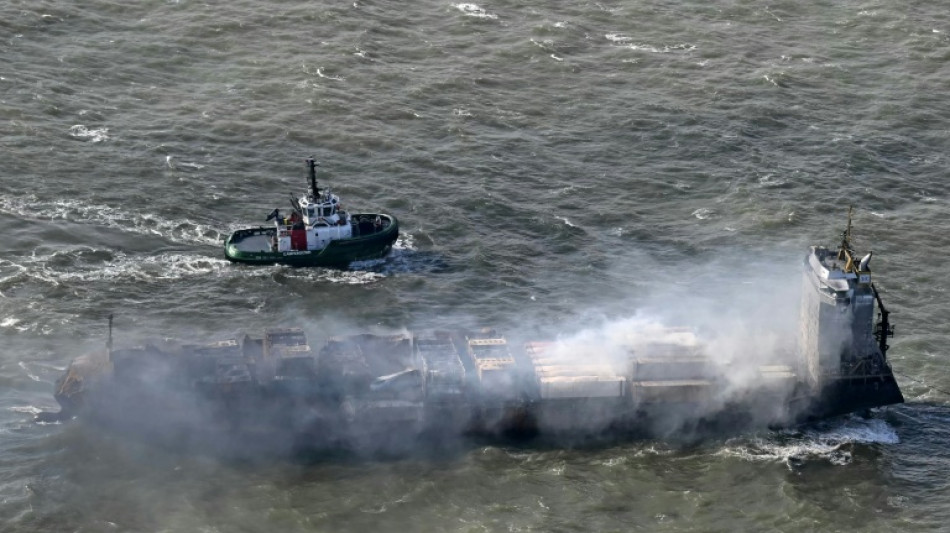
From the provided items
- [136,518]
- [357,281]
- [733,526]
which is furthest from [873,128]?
[136,518]

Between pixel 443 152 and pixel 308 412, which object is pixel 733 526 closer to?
pixel 308 412

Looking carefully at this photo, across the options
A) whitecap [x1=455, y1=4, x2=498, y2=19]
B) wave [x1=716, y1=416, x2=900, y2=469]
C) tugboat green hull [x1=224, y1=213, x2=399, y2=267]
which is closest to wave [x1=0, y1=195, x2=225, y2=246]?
tugboat green hull [x1=224, y1=213, x2=399, y2=267]

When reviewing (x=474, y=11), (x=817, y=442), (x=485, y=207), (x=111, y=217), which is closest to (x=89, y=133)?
(x=111, y=217)

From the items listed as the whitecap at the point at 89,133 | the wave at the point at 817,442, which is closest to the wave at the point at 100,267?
the whitecap at the point at 89,133

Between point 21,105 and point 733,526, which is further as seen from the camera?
point 21,105

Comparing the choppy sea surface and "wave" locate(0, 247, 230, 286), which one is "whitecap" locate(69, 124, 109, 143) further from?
"wave" locate(0, 247, 230, 286)

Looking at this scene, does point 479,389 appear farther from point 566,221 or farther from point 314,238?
point 566,221

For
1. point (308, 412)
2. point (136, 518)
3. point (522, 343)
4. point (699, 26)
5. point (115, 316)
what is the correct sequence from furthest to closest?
point (699, 26), point (115, 316), point (522, 343), point (308, 412), point (136, 518)

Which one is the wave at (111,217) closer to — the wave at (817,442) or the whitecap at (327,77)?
the whitecap at (327,77)
